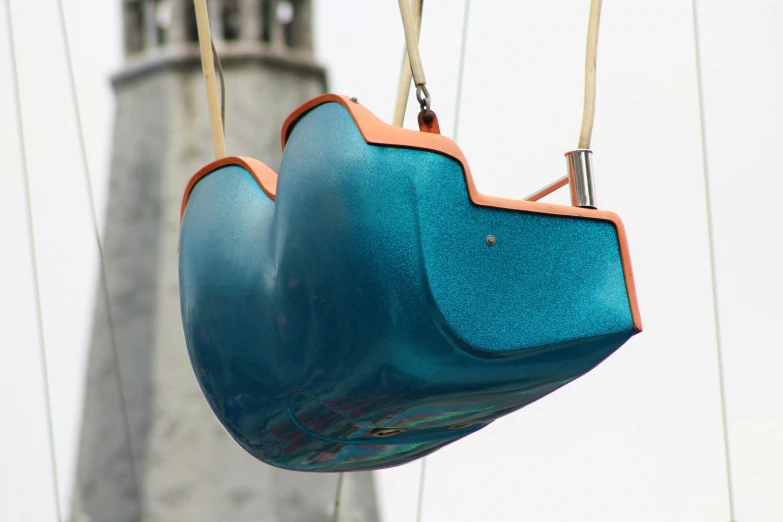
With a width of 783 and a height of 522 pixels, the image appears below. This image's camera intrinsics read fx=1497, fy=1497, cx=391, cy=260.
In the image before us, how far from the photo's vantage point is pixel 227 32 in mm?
3863

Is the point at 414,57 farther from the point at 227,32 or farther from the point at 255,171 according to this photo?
the point at 227,32

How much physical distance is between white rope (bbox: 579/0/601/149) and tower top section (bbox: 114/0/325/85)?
123 inches

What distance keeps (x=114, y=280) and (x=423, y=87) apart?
327cm

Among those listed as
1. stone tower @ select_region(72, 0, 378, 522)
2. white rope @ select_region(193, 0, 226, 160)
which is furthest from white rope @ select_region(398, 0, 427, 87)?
stone tower @ select_region(72, 0, 378, 522)

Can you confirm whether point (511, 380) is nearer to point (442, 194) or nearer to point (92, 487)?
point (442, 194)

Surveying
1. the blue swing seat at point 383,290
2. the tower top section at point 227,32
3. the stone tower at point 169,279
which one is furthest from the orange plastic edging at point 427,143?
the tower top section at point 227,32

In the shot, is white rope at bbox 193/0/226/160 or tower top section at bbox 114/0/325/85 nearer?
white rope at bbox 193/0/226/160

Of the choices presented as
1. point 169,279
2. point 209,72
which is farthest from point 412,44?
point 169,279

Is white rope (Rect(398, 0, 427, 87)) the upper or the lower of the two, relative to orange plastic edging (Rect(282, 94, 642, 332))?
upper

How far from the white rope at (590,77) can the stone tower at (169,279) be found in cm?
295

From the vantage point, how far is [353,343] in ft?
1.90

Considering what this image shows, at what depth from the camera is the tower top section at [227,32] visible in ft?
12.3

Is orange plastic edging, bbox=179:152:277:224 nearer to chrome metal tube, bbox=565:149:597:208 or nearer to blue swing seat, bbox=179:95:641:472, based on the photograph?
blue swing seat, bbox=179:95:641:472

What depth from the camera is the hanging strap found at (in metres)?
0.60
